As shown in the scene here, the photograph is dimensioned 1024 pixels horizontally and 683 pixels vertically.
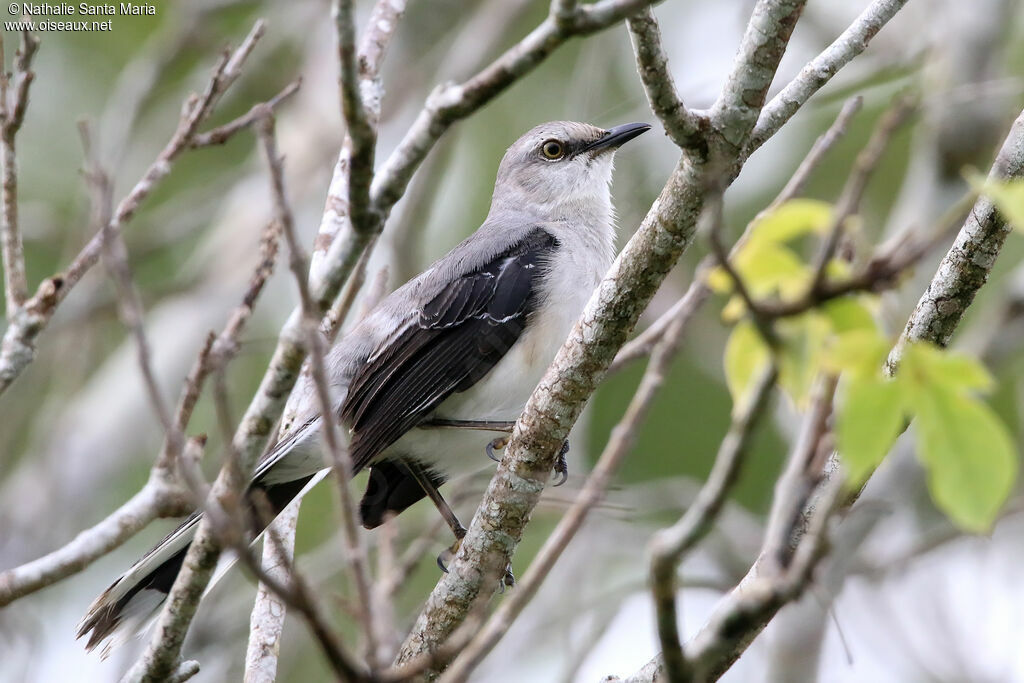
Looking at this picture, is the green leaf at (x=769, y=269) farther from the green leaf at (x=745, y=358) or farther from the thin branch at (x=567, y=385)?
the thin branch at (x=567, y=385)

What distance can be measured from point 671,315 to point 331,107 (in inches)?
242

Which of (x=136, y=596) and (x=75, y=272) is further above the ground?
(x=75, y=272)

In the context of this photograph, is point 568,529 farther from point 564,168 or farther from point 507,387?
point 564,168

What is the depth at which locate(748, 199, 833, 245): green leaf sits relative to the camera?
2201 millimetres

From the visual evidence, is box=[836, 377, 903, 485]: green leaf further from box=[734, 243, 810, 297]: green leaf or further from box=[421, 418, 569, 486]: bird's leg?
box=[421, 418, 569, 486]: bird's leg

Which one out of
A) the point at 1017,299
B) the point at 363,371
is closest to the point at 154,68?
the point at 363,371

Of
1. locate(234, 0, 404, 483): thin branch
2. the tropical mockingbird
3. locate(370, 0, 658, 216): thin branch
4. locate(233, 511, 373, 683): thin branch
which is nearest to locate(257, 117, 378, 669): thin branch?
locate(233, 511, 373, 683): thin branch

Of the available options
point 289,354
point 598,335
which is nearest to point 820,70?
point 598,335

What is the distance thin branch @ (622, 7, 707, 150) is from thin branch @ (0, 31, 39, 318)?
7.74ft

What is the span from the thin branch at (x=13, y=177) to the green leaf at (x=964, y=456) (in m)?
3.47

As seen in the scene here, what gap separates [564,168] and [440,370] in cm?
194

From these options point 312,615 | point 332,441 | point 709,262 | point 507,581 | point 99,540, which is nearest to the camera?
point 312,615

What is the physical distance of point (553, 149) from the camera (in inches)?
283

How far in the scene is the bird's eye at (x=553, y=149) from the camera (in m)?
7.15
